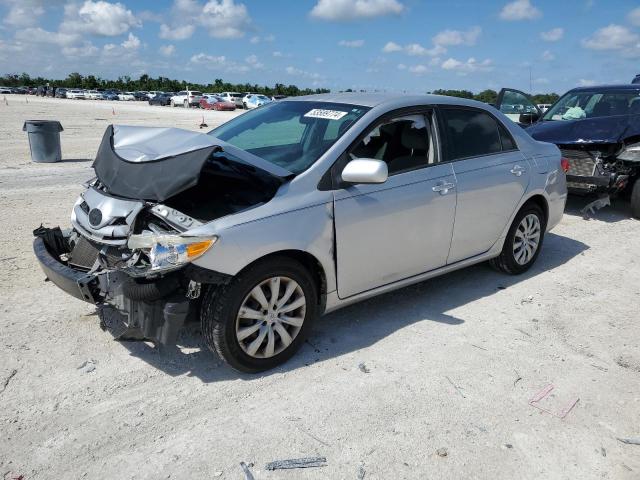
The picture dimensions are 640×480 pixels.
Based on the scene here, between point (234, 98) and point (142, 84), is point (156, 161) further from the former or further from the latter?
point (142, 84)

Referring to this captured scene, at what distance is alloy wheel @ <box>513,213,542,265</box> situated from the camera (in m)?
5.38

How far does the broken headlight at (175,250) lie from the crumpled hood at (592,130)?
679 centimetres

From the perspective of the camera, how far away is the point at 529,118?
948cm

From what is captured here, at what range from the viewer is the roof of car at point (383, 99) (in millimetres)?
4312

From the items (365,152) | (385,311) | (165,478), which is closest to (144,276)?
(165,478)

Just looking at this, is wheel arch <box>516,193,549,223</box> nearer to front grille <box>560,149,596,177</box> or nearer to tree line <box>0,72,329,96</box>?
front grille <box>560,149,596,177</box>

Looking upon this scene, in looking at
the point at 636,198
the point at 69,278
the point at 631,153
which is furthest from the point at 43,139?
the point at 636,198

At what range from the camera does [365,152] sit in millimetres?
4051

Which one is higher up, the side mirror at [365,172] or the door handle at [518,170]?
the side mirror at [365,172]

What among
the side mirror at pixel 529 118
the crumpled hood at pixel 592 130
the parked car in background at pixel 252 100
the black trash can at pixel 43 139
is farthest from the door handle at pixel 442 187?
the parked car in background at pixel 252 100

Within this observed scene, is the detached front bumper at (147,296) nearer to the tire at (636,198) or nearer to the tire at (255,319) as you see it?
the tire at (255,319)

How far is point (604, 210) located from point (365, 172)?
677cm

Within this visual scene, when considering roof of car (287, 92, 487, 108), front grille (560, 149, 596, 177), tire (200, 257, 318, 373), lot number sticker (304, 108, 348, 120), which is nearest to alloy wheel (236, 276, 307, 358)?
tire (200, 257, 318, 373)

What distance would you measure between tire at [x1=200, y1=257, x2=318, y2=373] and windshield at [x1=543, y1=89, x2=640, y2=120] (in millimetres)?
7140
